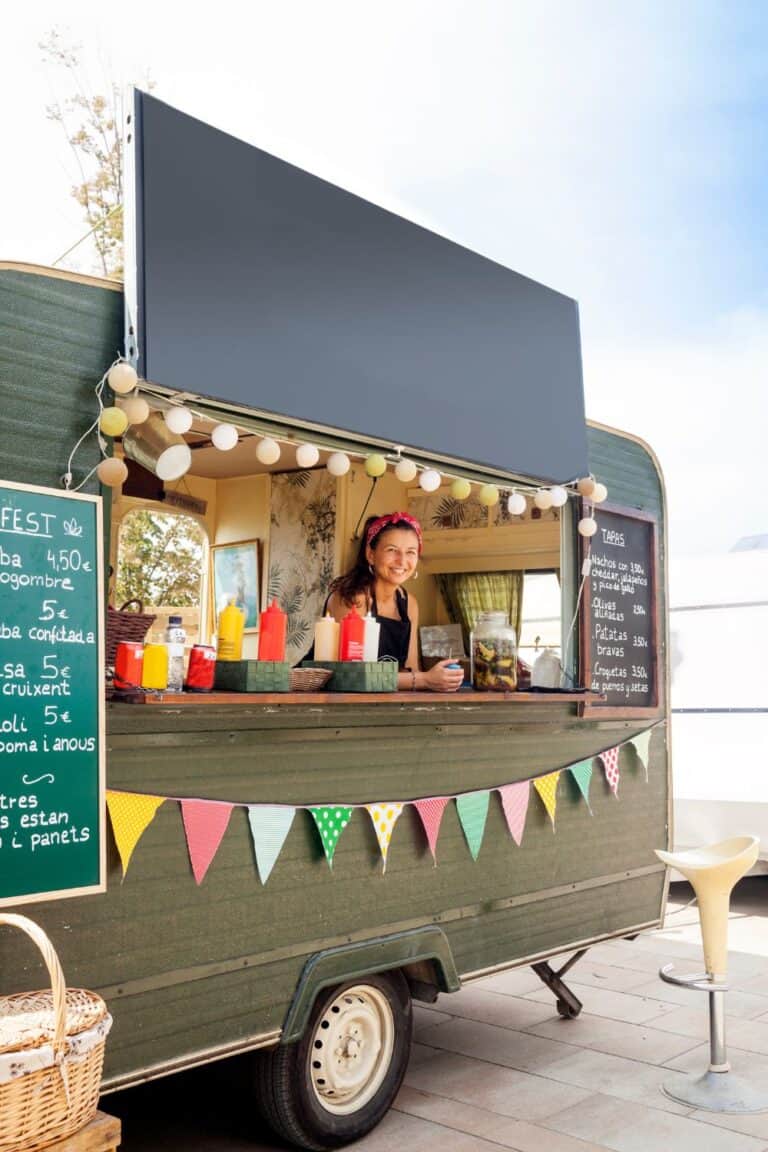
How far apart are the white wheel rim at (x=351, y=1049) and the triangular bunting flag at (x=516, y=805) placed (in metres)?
0.89

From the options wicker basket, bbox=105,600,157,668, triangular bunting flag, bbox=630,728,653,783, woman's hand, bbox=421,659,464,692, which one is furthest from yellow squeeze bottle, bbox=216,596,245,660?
triangular bunting flag, bbox=630,728,653,783

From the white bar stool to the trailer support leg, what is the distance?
2.70 feet

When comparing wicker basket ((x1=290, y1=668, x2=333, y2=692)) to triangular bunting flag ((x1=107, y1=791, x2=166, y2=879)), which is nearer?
triangular bunting flag ((x1=107, y1=791, x2=166, y2=879))

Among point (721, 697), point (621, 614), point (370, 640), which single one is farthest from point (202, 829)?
point (721, 697)

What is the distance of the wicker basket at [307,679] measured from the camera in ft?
12.5

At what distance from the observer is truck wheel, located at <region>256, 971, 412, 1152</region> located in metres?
3.77

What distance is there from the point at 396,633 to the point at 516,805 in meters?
1.15

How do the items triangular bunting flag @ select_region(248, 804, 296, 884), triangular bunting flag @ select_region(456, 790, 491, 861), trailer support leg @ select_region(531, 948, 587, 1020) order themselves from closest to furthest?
triangular bunting flag @ select_region(248, 804, 296, 884)
triangular bunting flag @ select_region(456, 790, 491, 861)
trailer support leg @ select_region(531, 948, 587, 1020)

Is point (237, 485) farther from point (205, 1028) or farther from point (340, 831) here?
point (205, 1028)

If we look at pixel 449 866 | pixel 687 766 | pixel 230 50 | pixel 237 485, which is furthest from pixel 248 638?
pixel 230 50

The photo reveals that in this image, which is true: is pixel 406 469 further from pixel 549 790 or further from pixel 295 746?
pixel 549 790

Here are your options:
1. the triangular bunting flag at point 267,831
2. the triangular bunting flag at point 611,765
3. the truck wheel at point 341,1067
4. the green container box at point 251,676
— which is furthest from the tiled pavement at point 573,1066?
the green container box at point 251,676

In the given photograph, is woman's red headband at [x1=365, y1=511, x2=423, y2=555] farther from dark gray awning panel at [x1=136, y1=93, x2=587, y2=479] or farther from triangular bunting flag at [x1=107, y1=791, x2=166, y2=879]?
triangular bunting flag at [x1=107, y1=791, x2=166, y2=879]

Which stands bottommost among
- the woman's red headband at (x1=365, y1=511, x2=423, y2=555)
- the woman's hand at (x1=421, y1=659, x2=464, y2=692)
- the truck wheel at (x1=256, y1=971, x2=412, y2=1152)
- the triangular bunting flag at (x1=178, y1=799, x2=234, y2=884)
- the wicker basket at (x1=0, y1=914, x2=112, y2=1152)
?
the truck wheel at (x1=256, y1=971, x2=412, y2=1152)
